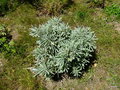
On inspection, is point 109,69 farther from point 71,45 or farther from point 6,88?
point 6,88

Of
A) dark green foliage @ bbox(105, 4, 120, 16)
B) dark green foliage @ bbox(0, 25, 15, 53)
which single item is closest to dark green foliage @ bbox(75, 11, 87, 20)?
dark green foliage @ bbox(105, 4, 120, 16)

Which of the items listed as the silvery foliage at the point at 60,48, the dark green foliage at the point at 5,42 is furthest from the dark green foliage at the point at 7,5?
the silvery foliage at the point at 60,48

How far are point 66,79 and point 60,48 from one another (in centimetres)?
75

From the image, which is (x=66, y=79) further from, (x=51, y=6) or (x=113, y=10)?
(x=113, y=10)

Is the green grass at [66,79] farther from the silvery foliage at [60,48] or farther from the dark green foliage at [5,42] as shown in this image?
the silvery foliage at [60,48]

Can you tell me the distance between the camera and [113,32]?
5.77 meters

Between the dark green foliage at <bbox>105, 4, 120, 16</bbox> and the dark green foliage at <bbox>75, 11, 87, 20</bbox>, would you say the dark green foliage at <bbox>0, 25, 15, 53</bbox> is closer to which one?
the dark green foliage at <bbox>75, 11, 87, 20</bbox>

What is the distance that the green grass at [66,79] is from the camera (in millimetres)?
4715

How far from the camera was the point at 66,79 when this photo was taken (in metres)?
4.78

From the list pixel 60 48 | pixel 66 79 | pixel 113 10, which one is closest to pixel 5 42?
pixel 60 48

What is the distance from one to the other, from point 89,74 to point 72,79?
1.25 feet

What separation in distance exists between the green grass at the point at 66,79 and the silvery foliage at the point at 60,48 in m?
0.29

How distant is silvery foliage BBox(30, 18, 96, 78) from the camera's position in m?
4.25

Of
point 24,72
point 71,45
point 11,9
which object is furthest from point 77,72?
point 11,9
